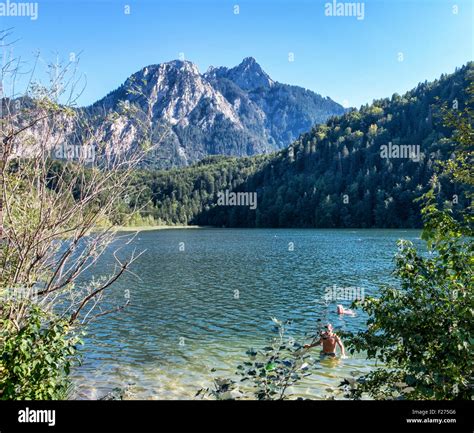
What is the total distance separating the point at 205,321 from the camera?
23.7m

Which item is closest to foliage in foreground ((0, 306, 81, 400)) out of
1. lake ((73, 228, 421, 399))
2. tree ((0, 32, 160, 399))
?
tree ((0, 32, 160, 399))

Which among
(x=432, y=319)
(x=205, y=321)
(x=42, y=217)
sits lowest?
(x=205, y=321)

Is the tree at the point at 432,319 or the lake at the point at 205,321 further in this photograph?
the lake at the point at 205,321

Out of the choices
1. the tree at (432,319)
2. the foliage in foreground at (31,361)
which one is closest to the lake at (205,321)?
the tree at (432,319)

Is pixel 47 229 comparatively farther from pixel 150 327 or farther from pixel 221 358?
pixel 150 327

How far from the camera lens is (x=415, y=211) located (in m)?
133

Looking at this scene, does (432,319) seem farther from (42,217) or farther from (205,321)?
(205,321)

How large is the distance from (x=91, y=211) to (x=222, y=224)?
624 ft

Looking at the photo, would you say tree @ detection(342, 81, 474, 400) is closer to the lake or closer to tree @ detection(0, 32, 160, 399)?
the lake

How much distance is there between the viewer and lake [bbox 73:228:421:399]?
14.1 m

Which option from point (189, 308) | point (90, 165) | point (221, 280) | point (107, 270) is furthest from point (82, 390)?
point (107, 270)

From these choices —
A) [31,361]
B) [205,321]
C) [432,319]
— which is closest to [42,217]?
[31,361]

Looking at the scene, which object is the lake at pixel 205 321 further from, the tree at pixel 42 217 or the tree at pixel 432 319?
the tree at pixel 42 217

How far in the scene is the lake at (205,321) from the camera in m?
14.1
